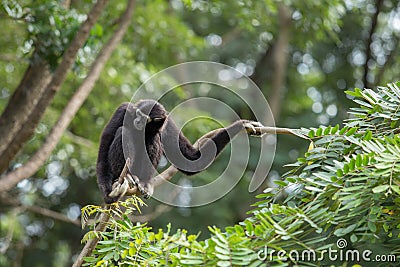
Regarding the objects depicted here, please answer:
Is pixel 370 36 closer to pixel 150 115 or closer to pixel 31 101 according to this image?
pixel 31 101

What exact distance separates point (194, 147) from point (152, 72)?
4.60 metres

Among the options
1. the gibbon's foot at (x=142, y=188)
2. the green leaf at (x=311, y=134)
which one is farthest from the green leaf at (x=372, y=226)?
the gibbon's foot at (x=142, y=188)

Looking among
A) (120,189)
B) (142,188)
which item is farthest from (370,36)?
(120,189)

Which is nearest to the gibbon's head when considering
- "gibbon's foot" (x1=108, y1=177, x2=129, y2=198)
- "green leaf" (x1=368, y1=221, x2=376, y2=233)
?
"gibbon's foot" (x1=108, y1=177, x2=129, y2=198)

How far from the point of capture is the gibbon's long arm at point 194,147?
4637 mm

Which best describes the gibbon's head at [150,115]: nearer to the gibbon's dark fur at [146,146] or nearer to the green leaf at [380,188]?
the gibbon's dark fur at [146,146]

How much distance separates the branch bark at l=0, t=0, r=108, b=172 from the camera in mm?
5875

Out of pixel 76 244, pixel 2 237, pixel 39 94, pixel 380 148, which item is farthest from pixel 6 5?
pixel 76 244

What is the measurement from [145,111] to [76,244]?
791 cm

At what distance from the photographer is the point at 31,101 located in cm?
677

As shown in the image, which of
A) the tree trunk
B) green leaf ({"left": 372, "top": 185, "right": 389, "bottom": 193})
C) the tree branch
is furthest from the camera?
the tree branch

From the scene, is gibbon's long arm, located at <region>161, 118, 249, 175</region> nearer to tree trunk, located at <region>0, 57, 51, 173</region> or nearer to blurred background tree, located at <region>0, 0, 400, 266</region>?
blurred background tree, located at <region>0, 0, 400, 266</region>

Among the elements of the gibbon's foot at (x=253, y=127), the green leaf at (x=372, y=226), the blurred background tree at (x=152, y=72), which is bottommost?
the green leaf at (x=372, y=226)

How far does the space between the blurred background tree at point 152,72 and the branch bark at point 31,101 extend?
14mm
